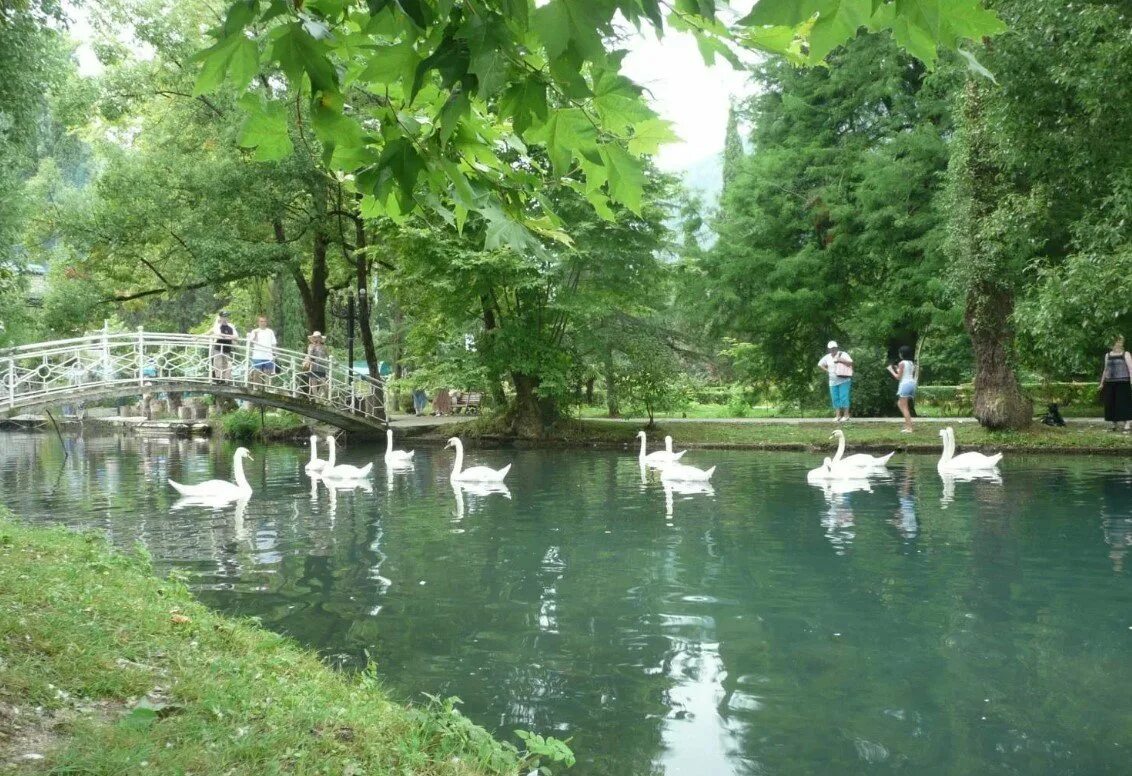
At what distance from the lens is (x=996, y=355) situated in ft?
69.5

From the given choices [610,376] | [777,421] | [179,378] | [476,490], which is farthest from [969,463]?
[179,378]

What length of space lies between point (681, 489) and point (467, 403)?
22138 millimetres

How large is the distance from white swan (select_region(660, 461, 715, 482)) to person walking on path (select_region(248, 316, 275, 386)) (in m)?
12.5

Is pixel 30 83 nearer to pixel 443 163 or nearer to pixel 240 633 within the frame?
pixel 240 633

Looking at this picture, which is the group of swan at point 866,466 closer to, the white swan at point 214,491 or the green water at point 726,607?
the green water at point 726,607

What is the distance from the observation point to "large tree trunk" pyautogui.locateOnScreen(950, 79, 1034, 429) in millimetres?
19562

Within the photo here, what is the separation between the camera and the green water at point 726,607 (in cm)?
546

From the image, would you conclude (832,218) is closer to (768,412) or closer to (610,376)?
(610,376)

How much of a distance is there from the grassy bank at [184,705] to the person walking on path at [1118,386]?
59.6 ft

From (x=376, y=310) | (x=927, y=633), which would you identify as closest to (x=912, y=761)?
(x=927, y=633)

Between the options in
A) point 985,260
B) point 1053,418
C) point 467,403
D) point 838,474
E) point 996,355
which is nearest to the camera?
point 838,474

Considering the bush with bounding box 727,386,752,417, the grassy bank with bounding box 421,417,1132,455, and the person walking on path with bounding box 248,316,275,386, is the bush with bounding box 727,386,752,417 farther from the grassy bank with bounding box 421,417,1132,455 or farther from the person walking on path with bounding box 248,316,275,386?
the person walking on path with bounding box 248,316,275,386

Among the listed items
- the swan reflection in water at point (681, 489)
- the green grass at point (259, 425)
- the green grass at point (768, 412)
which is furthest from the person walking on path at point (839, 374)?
the green grass at point (259, 425)

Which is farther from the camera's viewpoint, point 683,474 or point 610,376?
point 610,376
